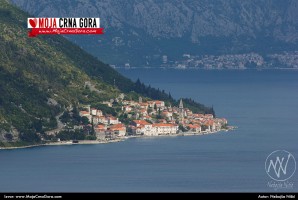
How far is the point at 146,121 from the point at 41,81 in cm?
1204

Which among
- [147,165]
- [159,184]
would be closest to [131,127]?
[147,165]

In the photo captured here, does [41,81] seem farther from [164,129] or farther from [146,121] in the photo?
[164,129]

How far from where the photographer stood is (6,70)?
504 feet

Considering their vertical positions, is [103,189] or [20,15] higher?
[20,15]

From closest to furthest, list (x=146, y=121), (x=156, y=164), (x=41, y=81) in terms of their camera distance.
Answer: (x=156, y=164)
(x=146, y=121)
(x=41, y=81)

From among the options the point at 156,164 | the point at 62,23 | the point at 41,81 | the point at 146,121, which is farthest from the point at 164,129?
the point at 156,164

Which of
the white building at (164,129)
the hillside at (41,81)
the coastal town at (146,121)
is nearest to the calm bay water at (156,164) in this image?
the coastal town at (146,121)

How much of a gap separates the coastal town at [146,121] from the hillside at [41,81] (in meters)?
2.67

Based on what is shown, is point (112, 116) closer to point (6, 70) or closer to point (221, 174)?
point (6, 70)

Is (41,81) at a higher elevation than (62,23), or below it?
below

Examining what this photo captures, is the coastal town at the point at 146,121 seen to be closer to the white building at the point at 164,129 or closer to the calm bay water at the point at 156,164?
the white building at the point at 164,129

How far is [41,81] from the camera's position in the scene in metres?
155

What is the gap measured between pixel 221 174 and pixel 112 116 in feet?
127

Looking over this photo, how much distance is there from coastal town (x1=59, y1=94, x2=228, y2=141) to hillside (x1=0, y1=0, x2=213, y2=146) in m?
2.67
